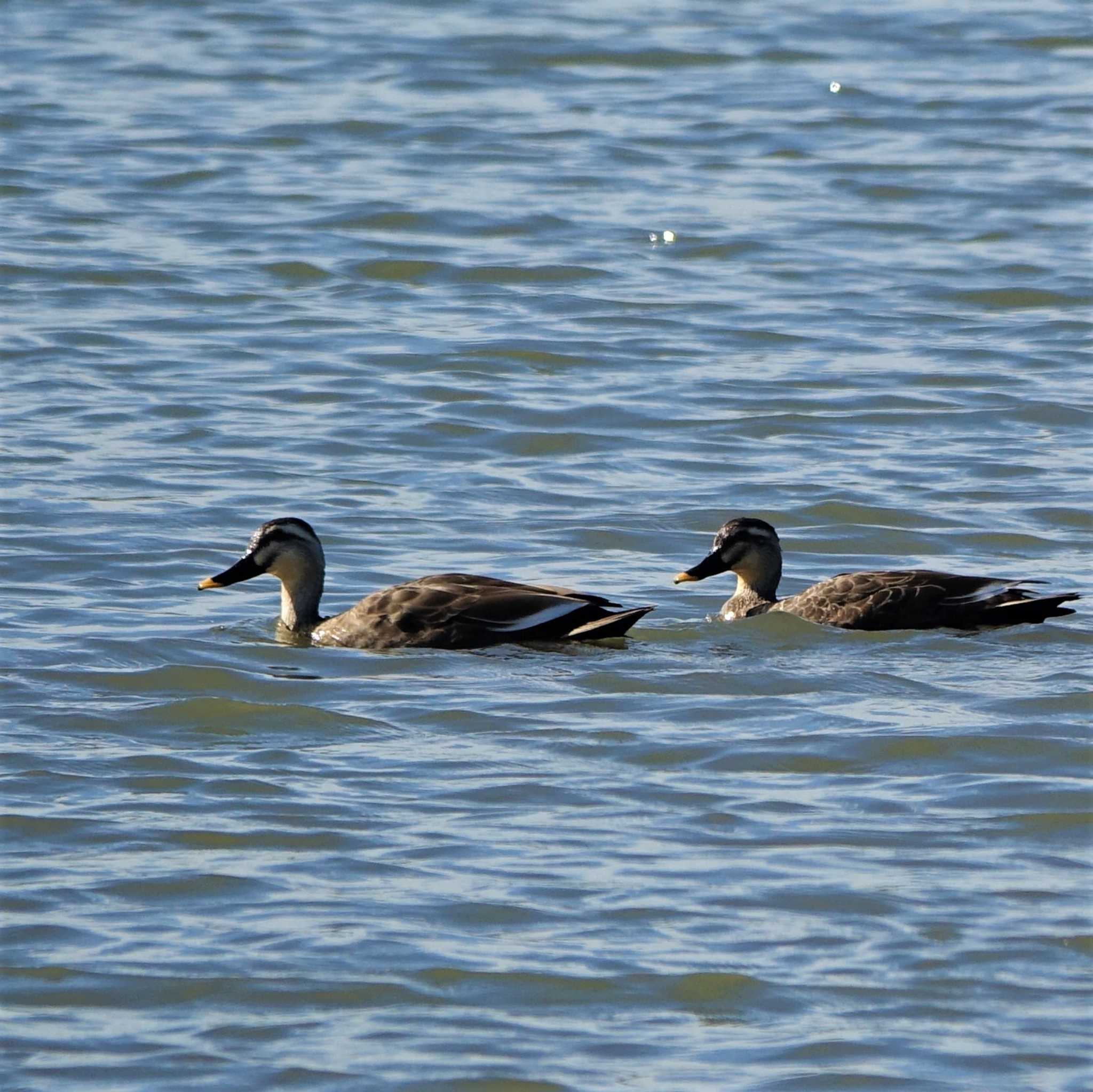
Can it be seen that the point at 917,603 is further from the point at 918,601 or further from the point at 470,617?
the point at 470,617

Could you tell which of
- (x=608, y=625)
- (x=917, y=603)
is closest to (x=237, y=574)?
(x=608, y=625)

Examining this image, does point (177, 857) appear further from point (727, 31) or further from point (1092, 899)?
point (727, 31)

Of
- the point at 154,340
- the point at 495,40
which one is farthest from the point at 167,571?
the point at 495,40

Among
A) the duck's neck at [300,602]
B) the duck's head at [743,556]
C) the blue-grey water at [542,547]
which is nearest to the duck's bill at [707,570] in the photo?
the duck's head at [743,556]

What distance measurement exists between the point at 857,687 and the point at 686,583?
2.31 meters

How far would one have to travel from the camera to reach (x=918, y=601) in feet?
36.1

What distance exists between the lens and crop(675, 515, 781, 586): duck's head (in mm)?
11688

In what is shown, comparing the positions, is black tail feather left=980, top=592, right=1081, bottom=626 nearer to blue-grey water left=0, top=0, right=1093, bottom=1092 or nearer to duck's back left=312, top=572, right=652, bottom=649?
blue-grey water left=0, top=0, right=1093, bottom=1092

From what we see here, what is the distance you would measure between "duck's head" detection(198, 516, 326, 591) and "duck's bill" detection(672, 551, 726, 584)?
1.73 m

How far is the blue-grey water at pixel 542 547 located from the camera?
7035mm

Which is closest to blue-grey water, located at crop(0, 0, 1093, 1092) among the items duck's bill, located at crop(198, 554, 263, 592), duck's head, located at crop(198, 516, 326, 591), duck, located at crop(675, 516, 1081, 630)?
duck, located at crop(675, 516, 1081, 630)

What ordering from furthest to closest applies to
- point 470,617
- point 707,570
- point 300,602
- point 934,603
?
point 707,570
point 300,602
point 934,603
point 470,617

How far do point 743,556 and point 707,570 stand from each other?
188 millimetres

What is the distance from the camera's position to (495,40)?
28.2 m
